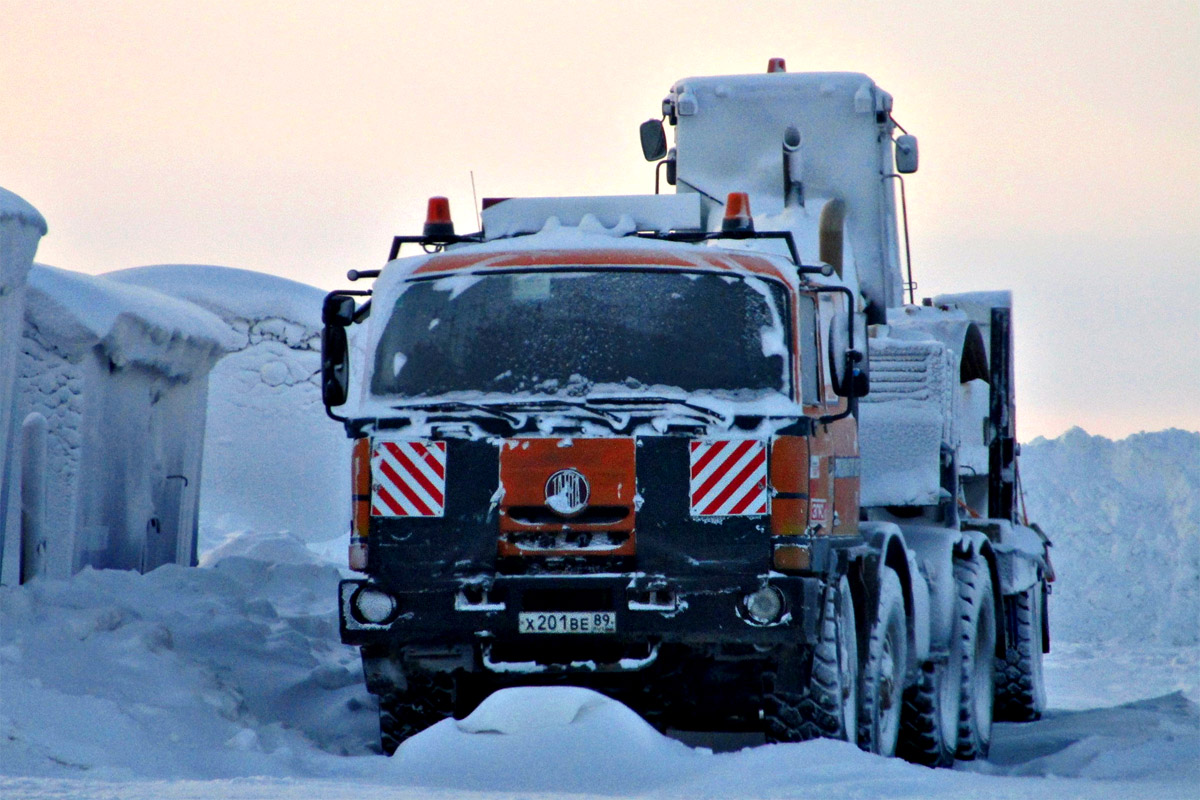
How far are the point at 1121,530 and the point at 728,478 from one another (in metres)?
18.0

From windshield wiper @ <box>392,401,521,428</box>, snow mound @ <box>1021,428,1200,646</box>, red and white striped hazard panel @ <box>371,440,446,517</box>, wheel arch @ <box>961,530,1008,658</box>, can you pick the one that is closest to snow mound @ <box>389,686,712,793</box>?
red and white striped hazard panel @ <box>371,440,446,517</box>

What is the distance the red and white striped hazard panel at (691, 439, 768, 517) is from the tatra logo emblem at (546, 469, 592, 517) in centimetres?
45

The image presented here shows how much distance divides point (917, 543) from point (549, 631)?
328 cm

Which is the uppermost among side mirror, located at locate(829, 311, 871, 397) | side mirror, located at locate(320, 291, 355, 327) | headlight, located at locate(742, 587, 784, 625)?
side mirror, located at locate(320, 291, 355, 327)

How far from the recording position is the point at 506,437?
24.9 feet

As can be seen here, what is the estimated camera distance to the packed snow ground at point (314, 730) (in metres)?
6.99

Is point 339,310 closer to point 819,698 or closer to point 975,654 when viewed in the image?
point 819,698

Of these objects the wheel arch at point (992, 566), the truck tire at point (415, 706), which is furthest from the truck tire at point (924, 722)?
the truck tire at point (415, 706)

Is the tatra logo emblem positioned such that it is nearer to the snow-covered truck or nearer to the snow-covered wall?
the snow-covered truck

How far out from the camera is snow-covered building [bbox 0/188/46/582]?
11289mm

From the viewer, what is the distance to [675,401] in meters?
7.59

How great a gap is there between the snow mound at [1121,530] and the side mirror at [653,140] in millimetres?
9998

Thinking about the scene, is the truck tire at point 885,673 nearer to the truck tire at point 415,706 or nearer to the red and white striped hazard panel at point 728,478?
the red and white striped hazard panel at point 728,478

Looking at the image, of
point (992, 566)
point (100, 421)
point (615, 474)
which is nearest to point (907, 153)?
point (992, 566)
